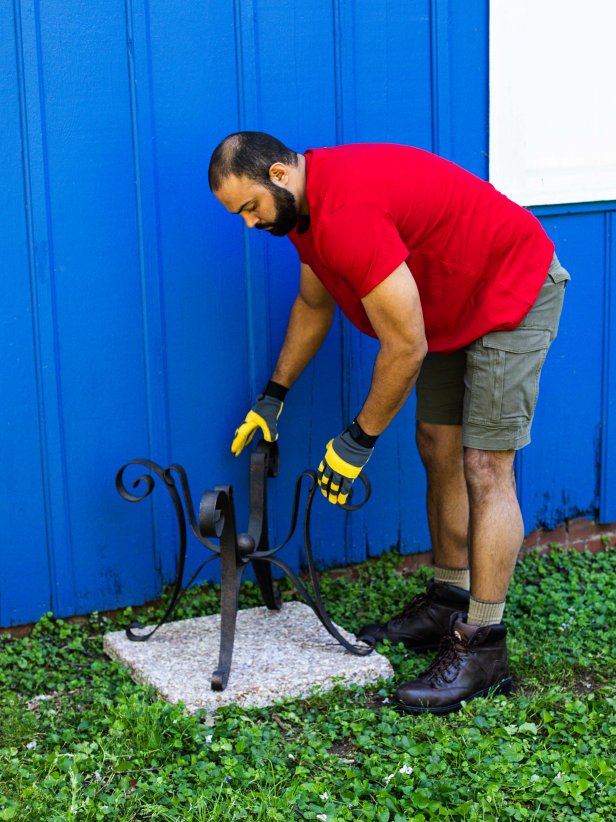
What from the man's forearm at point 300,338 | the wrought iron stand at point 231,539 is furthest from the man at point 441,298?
the wrought iron stand at point 231,539

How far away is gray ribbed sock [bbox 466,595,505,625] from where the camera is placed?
329cm

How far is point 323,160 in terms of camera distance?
3107mm

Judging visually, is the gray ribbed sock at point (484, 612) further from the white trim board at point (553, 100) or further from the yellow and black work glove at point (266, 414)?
the white trim board at point (553, 100)

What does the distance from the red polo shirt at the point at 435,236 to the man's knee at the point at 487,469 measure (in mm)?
343

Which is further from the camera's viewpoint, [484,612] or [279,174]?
[484,612]

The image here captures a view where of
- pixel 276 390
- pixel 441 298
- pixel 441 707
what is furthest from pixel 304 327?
pixel 441 707

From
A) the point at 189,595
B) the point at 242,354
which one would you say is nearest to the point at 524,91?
the point at 242,354

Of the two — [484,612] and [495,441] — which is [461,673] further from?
[495,441]

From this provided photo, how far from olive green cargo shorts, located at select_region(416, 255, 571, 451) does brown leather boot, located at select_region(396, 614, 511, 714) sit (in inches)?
22.7

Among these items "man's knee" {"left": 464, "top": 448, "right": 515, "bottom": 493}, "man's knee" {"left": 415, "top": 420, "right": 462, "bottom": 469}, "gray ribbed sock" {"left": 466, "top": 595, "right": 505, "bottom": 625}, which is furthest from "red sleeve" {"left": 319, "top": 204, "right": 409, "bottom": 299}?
"gray ribbed sock" {"left": 466, "top": 595, "right": 505, "bottom": 625}

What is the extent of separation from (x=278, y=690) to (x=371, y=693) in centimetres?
31

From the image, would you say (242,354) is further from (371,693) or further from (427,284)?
(371,693)

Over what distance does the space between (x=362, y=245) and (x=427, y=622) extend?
1.40 m

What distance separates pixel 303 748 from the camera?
2920 millimetres
